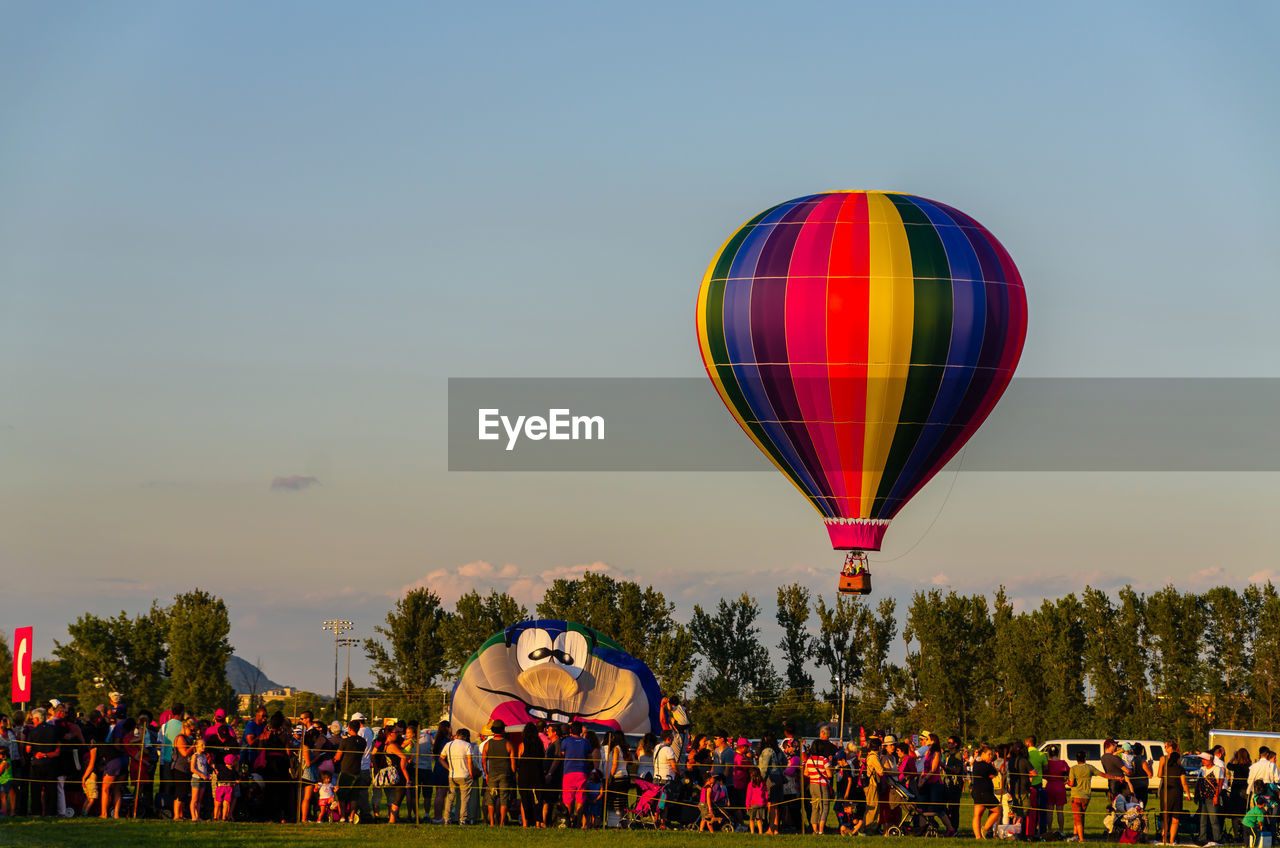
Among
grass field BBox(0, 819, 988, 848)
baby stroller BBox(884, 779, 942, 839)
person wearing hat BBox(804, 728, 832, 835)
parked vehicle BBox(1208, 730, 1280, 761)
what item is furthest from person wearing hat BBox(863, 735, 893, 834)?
parked vehicle BBox(1208, 730, 1280, 761)

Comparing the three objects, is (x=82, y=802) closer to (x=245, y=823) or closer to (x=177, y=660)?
(x=245, y=823)

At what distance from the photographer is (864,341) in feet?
124

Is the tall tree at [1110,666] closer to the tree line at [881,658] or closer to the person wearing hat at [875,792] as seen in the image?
the tree line at [881,658]

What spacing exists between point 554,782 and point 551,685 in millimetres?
11350

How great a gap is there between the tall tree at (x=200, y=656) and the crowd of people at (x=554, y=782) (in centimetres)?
5469

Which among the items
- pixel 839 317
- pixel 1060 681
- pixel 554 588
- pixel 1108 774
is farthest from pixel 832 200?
pixel 554 588

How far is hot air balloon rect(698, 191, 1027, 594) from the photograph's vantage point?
37.8 metres

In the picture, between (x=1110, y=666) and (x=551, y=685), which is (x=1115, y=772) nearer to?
(x=551, y=685)

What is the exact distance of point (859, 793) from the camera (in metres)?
25.3

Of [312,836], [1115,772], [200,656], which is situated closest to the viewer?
[312,836]

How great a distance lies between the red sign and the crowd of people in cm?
58

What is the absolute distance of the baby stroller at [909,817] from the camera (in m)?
24.9

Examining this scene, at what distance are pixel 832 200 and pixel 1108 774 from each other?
56.6 feet

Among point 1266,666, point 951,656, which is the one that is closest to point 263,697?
point 951,656
